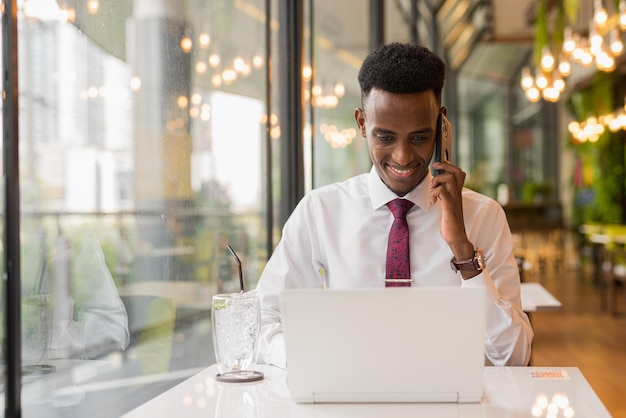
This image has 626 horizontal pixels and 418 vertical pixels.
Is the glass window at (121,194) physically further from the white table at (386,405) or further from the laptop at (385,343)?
the laptop at (385,343)

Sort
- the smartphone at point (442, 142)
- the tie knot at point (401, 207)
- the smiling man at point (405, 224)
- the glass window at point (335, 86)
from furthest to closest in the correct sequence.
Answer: the glass window at point (335, 86) → the tie knot at point (401, 207) → the smartphone at point (442, 142) → the smiling man at point (405, 224)

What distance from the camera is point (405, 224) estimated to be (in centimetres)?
231

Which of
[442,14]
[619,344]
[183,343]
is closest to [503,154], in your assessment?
[442,14]

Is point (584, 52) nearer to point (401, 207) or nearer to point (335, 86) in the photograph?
point (335, 86)

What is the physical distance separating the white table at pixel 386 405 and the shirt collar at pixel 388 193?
0.67m

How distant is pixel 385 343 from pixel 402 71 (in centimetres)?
93

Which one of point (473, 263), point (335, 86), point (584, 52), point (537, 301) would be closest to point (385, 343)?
point (473, 263)

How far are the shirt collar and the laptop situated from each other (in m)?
0.88

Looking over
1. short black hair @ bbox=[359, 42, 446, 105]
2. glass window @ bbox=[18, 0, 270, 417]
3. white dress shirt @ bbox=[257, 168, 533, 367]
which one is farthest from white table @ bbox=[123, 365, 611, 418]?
short black hair @ bbox=[359, 42, 446, 105]

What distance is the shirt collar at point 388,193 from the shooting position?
7.59ft

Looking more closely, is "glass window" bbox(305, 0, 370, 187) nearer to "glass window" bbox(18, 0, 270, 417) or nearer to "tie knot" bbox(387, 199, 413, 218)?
"glass window" bbox(18, 0, 270, 417)

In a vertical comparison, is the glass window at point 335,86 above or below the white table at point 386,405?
above

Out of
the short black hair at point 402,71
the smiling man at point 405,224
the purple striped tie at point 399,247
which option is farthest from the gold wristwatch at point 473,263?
the short black hair at point 402,71

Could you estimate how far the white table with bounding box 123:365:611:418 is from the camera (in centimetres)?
149
